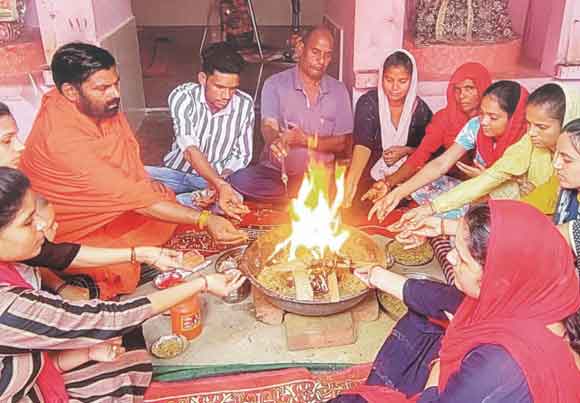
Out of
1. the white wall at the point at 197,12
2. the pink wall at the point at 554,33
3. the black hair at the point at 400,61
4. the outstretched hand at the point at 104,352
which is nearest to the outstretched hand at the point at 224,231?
the outstretched hand at the point at 104,352

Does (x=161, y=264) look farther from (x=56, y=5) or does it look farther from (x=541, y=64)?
(x=541, y=64)

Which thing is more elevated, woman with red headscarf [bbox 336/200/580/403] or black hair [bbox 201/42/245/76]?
black hair [bbox 201/42/245/76]

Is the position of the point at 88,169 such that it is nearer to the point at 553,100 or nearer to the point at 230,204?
the point at 230,204

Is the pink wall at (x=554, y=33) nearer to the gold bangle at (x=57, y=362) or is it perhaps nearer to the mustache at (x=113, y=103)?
the mustache at (x=113, y=103)

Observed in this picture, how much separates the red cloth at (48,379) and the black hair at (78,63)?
4.04 ft

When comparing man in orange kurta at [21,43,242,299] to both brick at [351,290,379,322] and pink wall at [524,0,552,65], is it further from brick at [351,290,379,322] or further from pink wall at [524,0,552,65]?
pink wall at [524,0,552,65]

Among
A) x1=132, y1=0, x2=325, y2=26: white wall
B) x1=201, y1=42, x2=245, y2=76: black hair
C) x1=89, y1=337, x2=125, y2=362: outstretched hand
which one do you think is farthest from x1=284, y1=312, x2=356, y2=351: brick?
x1=132, y1=0, x2=325, y2=26: white wall

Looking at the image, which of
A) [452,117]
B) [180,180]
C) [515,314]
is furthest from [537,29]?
[515,314]

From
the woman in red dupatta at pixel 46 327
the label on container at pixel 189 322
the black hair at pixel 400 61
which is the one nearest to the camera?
the woman in red dupatta at pixel 46 327

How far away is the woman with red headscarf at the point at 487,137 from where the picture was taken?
119 inches

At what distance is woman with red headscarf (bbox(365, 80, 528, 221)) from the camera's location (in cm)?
301

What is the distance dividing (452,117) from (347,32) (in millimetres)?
1394

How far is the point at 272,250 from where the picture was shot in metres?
2.78

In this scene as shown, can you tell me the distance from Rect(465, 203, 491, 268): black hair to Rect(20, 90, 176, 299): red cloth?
1.67 metres
